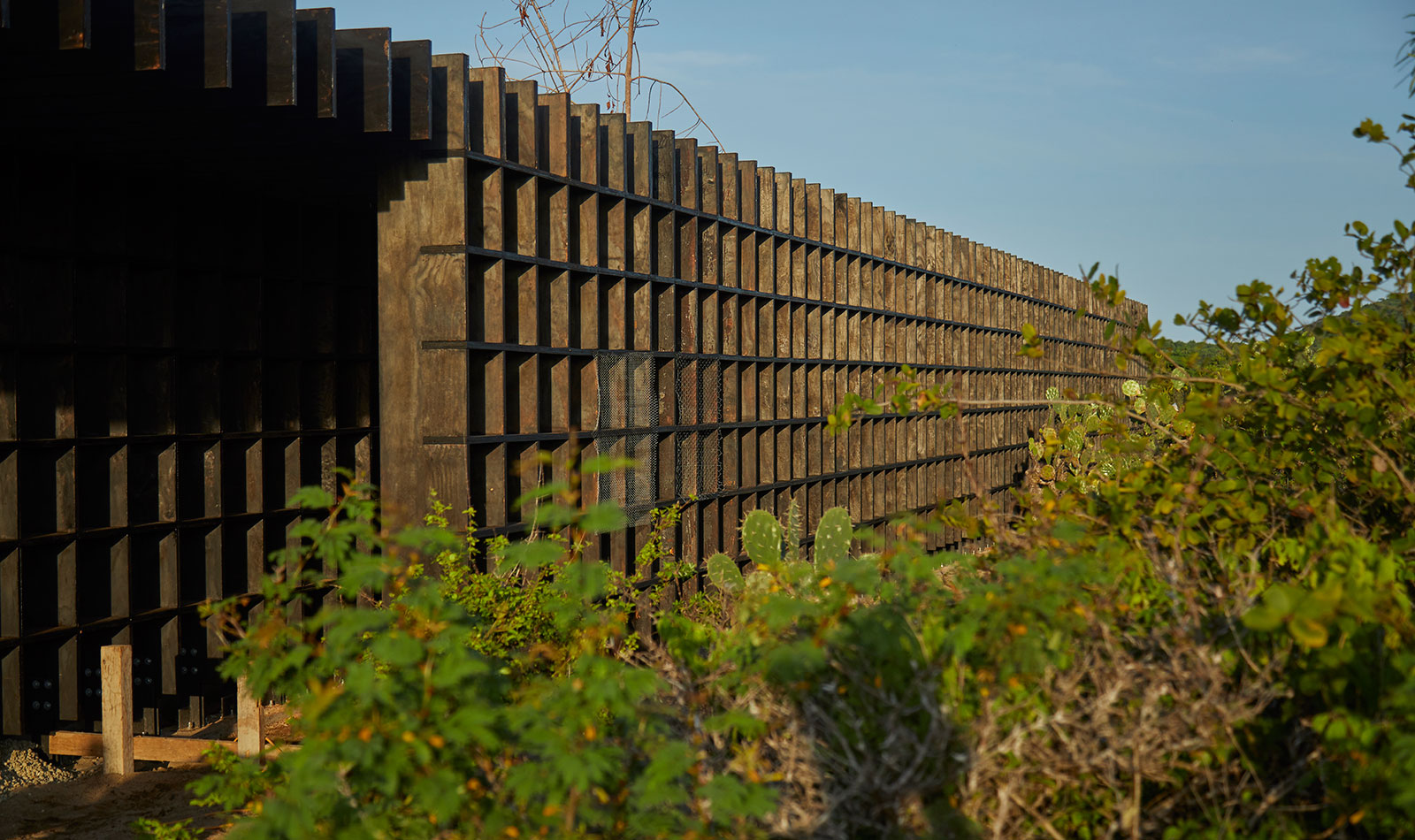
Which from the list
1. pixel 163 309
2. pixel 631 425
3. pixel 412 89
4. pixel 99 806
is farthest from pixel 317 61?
pixel 99 806

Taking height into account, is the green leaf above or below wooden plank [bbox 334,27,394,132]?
below

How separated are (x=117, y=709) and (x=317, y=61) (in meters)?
3.28

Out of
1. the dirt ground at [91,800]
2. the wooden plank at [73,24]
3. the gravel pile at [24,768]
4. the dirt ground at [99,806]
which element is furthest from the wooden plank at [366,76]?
the gravel pile at [24,768]

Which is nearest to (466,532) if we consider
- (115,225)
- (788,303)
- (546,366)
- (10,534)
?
(546,366)

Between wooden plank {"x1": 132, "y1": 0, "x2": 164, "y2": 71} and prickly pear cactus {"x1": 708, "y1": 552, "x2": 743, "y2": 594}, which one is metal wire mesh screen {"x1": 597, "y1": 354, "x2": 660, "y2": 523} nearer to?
prickly pear cactus {"x1": 708, "y1": 552, "x2": 743, "y2": 594}

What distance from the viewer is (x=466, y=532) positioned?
562 cm

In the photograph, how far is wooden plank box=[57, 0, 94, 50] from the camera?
170 inches

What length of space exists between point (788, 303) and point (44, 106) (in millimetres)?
5493

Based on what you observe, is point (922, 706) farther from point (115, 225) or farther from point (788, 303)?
point (788, 303)

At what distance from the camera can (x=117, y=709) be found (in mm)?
5785

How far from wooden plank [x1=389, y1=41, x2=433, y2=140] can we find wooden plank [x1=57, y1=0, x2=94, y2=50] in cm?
138

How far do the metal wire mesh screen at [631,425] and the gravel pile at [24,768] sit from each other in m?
3.13

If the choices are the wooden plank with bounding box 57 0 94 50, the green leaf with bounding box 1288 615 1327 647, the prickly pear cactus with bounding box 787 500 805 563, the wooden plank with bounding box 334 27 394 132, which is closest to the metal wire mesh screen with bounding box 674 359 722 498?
the prickly pear cactus with bounding box 787 500 805 563

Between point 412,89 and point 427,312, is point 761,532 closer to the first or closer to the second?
point 427,312
